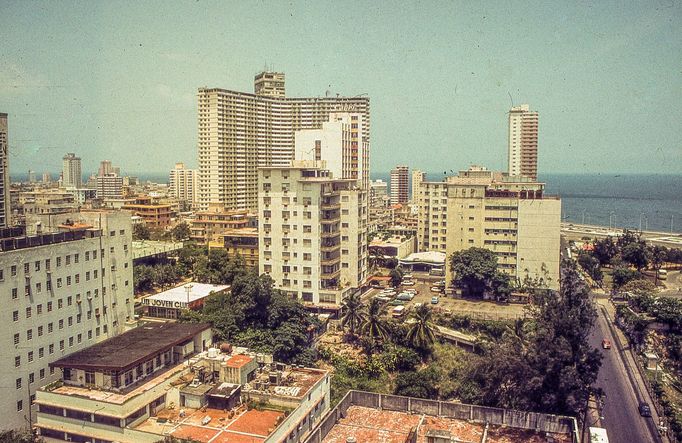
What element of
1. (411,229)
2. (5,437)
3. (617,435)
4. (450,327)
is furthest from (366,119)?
(5,437)

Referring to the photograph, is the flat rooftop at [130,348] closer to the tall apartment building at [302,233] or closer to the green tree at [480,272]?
the tall apartment building at [302,233]

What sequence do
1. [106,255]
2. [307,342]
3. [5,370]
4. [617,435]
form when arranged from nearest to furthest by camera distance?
[5,370] → [617,435] → [106,255] → [307,342]

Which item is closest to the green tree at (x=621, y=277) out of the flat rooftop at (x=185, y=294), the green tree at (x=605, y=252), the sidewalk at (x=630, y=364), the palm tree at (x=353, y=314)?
the sidewalk at (x=630, y=364)

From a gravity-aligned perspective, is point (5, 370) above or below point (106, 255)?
below

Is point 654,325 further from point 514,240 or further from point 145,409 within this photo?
point 145,409

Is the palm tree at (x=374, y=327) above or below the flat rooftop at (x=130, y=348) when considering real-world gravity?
below

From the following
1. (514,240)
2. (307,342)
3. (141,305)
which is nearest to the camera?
(307,342)

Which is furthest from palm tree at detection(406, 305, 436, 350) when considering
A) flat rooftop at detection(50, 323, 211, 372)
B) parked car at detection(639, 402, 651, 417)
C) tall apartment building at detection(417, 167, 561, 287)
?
tall apartment building at detection(417, 167, 561, 287)

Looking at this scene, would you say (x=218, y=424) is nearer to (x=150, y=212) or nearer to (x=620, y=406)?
(x=620, y=406)
